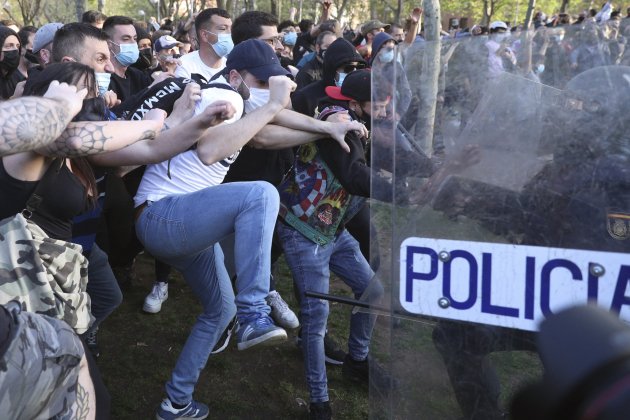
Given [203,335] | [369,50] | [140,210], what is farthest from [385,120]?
[369,50]

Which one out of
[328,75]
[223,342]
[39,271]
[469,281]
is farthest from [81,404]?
[328,75]

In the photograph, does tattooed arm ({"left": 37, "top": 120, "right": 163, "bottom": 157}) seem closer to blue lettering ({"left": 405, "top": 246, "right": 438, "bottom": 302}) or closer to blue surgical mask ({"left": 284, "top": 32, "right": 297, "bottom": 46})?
blue lettering ({"left": 405, "top": 246, "right": 438, "bottom": 302})

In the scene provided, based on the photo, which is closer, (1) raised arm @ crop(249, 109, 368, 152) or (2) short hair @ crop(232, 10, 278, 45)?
(1) raised arm @ crop(249, 109, 368, 152)

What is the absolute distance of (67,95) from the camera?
84.7 inches

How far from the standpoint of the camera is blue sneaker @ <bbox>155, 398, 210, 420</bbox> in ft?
10.6

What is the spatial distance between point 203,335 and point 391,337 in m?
1.59

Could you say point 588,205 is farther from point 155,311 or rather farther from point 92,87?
point 155,311

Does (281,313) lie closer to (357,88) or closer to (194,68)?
(357,88)

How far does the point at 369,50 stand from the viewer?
362 inches

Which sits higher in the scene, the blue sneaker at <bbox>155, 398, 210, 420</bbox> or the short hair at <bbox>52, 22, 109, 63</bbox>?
the short hair at <bbox>52, 22, 109, 63</bbox>

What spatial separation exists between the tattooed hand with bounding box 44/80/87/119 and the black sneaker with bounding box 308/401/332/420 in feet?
6.35

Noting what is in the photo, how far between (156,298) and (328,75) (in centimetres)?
207

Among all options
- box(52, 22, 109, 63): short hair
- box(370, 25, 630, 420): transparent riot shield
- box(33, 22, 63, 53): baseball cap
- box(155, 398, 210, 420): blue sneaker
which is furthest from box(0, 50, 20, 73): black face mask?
box(370, 25, 630, 420): transparent riot shield

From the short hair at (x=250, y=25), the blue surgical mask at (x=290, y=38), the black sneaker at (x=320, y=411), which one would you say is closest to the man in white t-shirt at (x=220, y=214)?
the black sneaker at (x=320, y=411)
